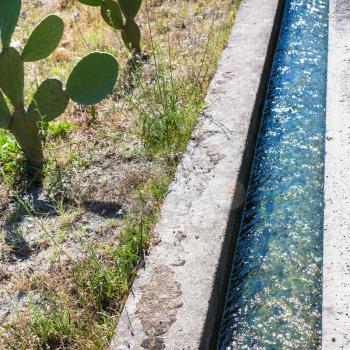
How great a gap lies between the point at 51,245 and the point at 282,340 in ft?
4.10

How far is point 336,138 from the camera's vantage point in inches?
162

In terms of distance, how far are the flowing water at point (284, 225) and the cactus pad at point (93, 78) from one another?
3.26 ft

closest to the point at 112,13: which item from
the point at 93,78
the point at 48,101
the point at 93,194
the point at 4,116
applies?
the point at 93,78

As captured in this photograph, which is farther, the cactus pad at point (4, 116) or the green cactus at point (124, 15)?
the green cactus at point (124, 15)

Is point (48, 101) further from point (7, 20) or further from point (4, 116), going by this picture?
point (7, 20)

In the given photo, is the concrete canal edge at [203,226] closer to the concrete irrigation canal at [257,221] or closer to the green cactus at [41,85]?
the concrete irrigation canal at [257,221]

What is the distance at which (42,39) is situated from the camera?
3.80 meters

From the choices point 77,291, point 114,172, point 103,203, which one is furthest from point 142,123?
point 77,291

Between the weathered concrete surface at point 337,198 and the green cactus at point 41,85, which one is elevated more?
the green cactus at point 41,85

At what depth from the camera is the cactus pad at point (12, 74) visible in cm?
370

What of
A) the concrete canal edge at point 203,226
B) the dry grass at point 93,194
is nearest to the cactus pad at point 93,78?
the dry grass at point 93,194

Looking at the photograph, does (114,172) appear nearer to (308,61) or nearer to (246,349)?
(246,349)

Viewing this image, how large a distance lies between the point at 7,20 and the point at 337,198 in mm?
1993

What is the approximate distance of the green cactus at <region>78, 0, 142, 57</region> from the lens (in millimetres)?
4867
